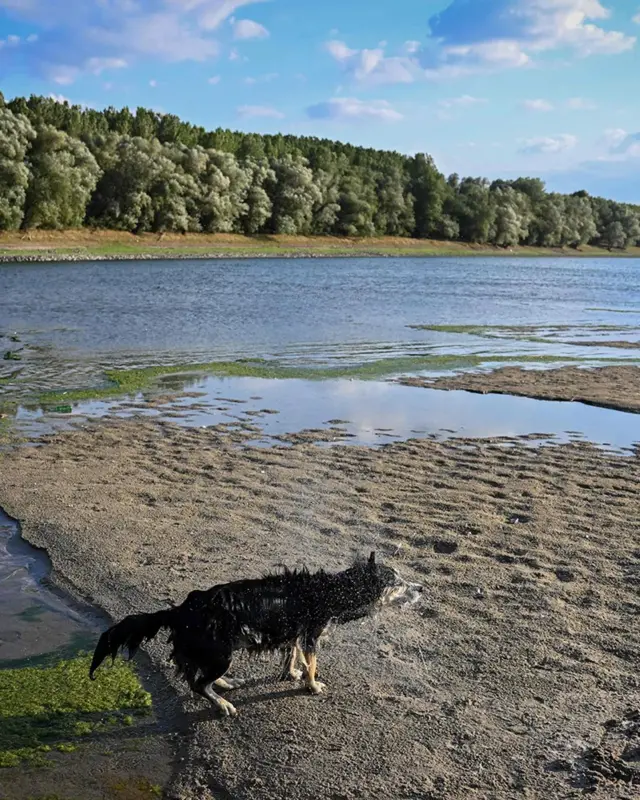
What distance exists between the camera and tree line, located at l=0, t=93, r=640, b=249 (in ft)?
258

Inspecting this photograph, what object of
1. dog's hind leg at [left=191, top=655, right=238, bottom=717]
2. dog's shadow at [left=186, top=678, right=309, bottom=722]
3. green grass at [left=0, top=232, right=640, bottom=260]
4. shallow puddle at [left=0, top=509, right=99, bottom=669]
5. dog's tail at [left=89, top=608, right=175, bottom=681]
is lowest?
shallow puddle at [left=0, top=509, right=99, bottom=669]

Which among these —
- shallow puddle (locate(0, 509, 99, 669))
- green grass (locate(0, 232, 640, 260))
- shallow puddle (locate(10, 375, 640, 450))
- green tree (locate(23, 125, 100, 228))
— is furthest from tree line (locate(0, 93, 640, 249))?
shallow puddle (locate(0, 509, 99, 669))

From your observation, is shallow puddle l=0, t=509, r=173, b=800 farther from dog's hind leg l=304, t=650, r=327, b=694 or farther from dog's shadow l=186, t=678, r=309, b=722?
dog's hind leg l=304, t=650, r=327, b=694

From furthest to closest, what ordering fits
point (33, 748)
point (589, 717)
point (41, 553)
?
1. point (41, 553)
2. point (589, 717)
3. point (33, 748)

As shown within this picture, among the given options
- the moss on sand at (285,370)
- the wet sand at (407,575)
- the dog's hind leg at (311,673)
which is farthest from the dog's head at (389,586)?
the moss on sand at (285,370)

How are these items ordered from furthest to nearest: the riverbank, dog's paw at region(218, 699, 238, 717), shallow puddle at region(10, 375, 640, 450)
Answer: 1. the riverbank
2. shallow puddle at region(10, 375, 640, 450)
3. dog's paw at region(218, 699, 238, 717)

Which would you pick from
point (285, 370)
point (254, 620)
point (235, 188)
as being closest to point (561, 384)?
point (285, 370)

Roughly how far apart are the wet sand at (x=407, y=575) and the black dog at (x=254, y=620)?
373 mm

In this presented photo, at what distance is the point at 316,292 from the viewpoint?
48.4 meters

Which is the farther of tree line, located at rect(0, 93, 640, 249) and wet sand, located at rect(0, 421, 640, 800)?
tree line, located at rect(0, 93, 640, 249)

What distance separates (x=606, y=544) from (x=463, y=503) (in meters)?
1.86

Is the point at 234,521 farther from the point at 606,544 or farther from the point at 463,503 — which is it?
the point at 606,544

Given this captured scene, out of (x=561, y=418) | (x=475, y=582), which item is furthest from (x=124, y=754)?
(x=561, y=418)

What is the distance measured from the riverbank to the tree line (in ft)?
4.23
